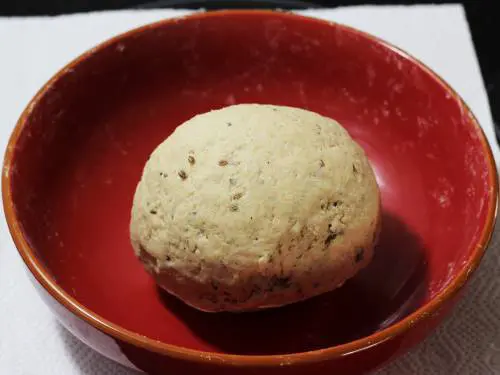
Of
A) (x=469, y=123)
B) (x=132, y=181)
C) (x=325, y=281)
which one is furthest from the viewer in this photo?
(x=132, y=181)

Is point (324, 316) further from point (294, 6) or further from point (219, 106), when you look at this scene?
point (294, 6)

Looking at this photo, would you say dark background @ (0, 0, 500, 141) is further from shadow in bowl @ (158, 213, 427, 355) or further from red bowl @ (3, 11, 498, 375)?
shadow in bowl @ (158, 213, 427, 355)

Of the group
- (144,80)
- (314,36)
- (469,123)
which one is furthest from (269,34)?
(469,123)

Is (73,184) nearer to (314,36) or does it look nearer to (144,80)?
(144,80)

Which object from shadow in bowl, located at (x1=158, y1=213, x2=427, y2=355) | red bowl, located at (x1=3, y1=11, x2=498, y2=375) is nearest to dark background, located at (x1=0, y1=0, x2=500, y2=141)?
red bowl, located at (x1=3, y1=11, x2=498, y2=375)

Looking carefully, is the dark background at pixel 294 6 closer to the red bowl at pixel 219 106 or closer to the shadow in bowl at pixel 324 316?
the red bowl at pixel 219 106

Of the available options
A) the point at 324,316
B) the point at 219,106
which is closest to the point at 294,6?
the point at 219,106
